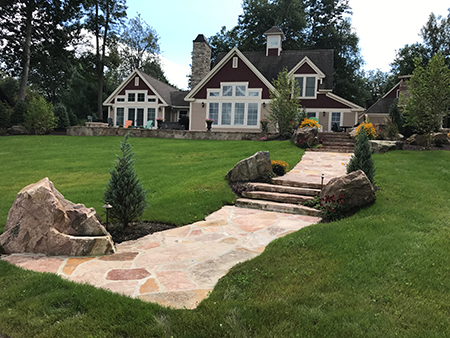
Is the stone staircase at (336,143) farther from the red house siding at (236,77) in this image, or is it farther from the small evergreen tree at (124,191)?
the small evergreen tree at (124,191)

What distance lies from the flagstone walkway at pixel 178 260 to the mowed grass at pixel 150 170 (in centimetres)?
87

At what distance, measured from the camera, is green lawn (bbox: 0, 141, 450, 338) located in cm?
272

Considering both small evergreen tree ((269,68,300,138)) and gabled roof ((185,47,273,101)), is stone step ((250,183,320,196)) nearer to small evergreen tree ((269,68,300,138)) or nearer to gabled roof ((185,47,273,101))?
small evergreen tree ((269,68,300,138))

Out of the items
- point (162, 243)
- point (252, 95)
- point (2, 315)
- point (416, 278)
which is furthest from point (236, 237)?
point (252, 95)

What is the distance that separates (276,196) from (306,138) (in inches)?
347

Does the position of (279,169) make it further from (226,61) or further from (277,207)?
(226,61)

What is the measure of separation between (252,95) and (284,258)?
20082 millimetres

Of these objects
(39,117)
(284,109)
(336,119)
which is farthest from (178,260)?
(336,119)

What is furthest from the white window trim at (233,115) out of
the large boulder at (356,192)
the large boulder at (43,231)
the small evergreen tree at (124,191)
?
the large boulder at (43,231)

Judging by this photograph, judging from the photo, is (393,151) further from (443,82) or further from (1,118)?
(1,118)

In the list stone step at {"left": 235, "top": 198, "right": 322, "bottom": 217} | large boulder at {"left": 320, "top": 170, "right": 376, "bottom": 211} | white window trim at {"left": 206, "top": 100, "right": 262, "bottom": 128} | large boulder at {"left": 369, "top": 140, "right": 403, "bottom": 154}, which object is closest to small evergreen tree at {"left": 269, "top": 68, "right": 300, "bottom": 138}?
white window trim at {"left": 206, "top": 100, "right": 262, "bottom": 128}

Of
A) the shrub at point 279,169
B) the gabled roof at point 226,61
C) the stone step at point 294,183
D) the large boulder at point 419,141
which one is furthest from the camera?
the gabled roof at point 226,61

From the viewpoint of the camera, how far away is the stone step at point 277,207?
6723 mm

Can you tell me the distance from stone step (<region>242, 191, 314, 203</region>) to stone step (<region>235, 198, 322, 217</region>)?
21 centimetres
